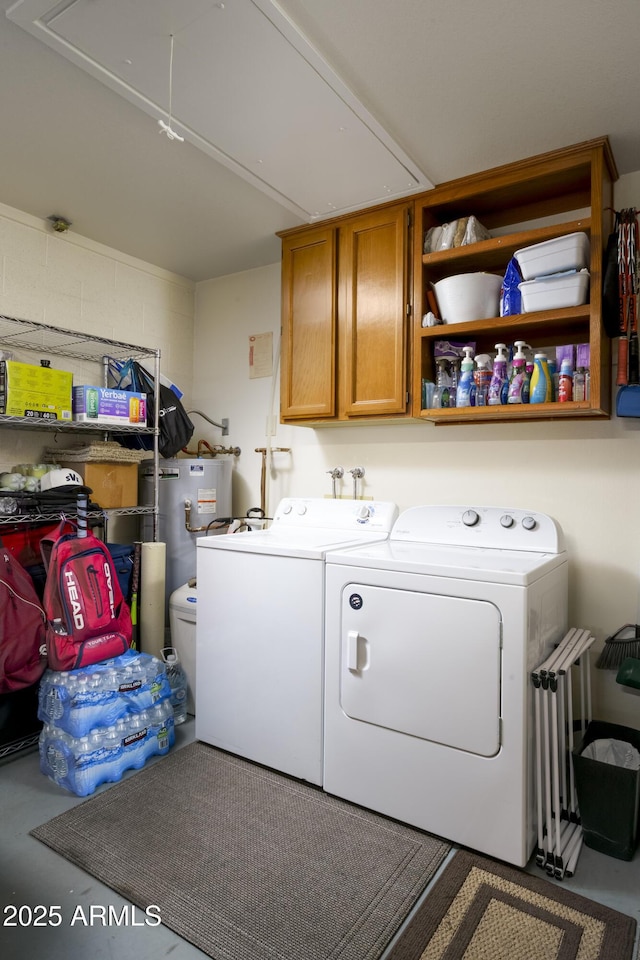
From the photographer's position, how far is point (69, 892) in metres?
1.59

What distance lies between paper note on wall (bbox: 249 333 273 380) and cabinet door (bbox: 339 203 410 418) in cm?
73

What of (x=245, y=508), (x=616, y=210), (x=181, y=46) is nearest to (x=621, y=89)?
(x=616, y=210)

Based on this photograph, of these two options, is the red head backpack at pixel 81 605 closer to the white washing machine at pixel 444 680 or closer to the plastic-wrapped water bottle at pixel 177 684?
the plastic-wrapped water bottle at pixel 177 684

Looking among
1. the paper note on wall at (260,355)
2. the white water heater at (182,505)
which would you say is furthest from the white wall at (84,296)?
the white water heater at (182,505)

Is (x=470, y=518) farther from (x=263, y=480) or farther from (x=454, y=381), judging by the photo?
(x=263, y=480)

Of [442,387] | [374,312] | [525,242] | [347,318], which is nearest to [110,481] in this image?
[347,318]

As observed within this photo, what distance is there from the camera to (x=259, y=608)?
2270 mm

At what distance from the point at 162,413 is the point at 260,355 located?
2.30 ft

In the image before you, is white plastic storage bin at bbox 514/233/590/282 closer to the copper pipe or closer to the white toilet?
the copper pipe

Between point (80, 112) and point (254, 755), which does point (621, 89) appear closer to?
point (80, 112)

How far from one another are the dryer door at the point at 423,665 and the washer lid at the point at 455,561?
82mm

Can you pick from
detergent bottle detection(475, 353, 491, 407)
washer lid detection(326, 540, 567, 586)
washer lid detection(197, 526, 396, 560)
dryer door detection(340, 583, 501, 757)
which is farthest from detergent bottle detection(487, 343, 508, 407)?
dryer door detection(340, 583, 501, 757)

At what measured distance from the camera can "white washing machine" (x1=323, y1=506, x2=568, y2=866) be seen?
66.6 inches

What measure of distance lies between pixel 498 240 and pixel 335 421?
42.7 inches
